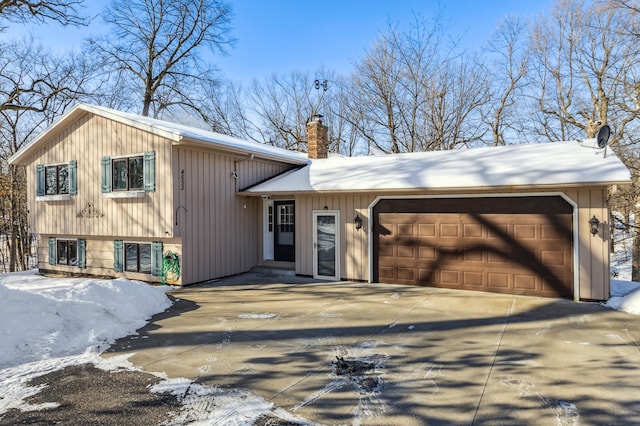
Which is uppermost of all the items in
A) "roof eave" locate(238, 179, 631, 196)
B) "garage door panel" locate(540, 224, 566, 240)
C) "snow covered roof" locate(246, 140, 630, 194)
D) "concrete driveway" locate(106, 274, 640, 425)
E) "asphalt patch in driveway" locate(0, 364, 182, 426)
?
"snow covered roof" locate(246, 140, 630, 194)

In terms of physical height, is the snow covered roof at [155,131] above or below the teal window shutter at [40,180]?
above

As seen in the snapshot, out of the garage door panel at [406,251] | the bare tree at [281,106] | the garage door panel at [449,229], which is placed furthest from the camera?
the bare tree at [281,106]

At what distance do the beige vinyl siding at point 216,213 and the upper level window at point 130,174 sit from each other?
793 mm

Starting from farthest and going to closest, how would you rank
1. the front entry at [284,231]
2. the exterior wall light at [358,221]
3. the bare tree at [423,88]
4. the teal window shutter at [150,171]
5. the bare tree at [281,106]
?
the bare tree at [281,106] → the bare tree at [423,88] → the front entry at [284,231] → the exterior wall light at [358,221] → the teal window shutter at [150,171]

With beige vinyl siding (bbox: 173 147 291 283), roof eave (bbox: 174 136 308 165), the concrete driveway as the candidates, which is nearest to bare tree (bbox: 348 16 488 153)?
roof eave (bbox: 174 136 308 165)

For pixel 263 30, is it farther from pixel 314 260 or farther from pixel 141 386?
pixel 141 386

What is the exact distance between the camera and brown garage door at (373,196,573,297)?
25.1ft

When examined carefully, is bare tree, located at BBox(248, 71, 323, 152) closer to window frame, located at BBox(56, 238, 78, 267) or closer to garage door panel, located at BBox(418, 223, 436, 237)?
window frame, located at BBox(56, 238, 78, 267)

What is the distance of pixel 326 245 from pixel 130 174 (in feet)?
17.7

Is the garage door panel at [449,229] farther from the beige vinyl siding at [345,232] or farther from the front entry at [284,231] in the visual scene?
the front entry at [284,231]

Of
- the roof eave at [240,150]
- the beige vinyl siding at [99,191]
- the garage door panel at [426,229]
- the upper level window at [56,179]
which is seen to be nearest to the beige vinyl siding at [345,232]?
the garage door panel at [426,229]

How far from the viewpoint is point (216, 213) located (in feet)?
33.0

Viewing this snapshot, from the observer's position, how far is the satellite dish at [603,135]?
25.7 feet

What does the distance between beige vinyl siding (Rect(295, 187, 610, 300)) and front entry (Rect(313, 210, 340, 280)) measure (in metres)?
0.12
